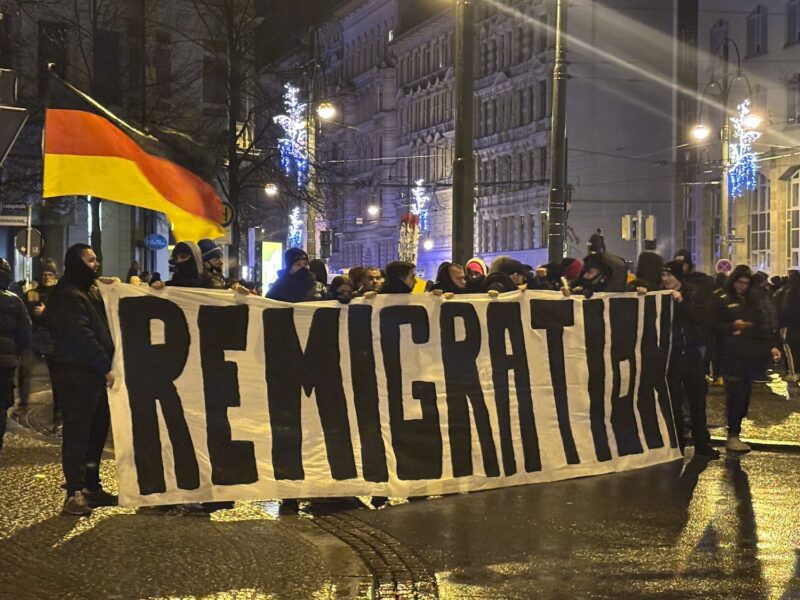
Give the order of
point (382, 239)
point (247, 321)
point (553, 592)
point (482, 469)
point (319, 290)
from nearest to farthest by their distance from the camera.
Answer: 1. point (553, 592)
2. point (247, 321)
3. point (482, 469)
4. point (319, 290)
5. point (382, 239)

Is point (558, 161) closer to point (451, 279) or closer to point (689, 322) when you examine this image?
point (689, 322)

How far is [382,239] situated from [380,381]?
8330 cm

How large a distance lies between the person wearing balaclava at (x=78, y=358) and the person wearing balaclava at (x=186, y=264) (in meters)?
0.94

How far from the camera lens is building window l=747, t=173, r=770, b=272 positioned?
2000 inches

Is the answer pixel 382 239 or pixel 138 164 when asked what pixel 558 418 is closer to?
pixel 138 164

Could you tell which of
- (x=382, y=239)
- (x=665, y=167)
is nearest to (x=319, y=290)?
(x=665, y=167)

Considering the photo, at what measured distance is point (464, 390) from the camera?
36.2 feet

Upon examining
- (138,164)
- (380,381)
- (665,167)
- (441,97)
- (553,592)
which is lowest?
(553,592)

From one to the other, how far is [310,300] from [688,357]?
3.81 metres

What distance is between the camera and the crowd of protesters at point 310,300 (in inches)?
381

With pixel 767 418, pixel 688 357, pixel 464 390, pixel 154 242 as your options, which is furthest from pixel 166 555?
pixel 154 242

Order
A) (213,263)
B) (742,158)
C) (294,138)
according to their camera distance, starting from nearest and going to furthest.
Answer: (213,263)
(294,138)
(742,158)

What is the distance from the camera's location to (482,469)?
11.0 m

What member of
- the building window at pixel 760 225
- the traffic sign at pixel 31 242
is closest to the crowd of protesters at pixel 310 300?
the traffic sign at pixel 31 242
